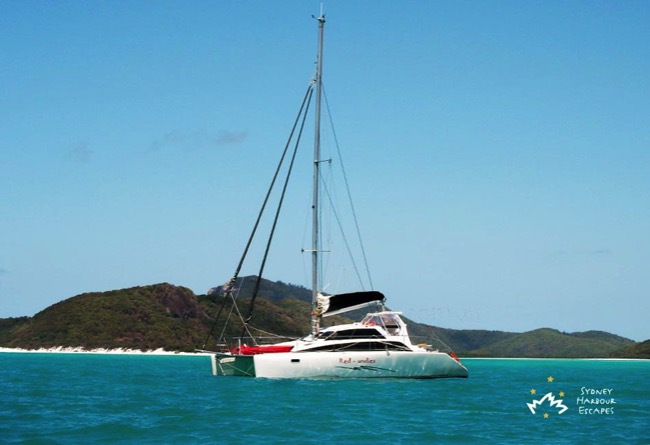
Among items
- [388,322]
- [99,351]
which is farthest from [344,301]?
[99,351]

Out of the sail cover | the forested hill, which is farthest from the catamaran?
the forested hill

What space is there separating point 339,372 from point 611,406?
14.2m

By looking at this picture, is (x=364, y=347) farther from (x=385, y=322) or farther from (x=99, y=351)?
(x=99, y=351)

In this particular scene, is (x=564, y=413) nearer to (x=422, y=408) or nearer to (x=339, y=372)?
(x=422, y=408)

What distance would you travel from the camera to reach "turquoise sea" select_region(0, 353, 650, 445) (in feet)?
80.2

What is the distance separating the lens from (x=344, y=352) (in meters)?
43.0

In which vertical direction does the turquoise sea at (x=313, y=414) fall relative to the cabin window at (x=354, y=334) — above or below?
below

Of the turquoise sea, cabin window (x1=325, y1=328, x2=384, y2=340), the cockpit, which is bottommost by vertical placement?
the turquoise sea

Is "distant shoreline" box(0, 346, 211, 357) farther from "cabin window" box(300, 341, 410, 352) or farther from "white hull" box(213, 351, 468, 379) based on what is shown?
"cabin window" box(300, 341, 410, 352)

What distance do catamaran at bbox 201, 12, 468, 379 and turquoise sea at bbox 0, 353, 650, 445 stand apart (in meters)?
0.86

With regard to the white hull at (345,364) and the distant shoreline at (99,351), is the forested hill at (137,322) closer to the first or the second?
the distant shoreline at (99,351)

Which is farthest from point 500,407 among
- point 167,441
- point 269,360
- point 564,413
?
point 167,441

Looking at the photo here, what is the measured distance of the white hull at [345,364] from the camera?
4284 cm

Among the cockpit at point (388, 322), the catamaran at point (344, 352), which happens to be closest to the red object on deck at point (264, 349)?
the catamaran at point (344, 352)
